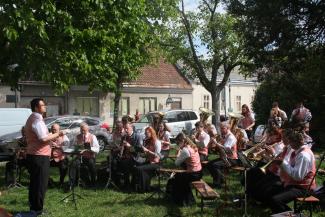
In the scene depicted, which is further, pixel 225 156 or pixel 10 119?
pixel 10 119

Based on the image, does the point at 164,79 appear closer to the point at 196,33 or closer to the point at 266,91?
the point at 196,33

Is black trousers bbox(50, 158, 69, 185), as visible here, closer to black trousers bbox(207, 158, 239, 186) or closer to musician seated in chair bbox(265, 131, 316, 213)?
black trousers bbox(207, 158, 239, 186)

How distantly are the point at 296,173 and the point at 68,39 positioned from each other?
6.73 metres

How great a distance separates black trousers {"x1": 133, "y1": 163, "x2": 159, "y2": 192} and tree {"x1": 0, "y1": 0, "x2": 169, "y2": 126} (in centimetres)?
304

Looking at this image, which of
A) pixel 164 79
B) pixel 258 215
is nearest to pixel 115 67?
pixel 258 215

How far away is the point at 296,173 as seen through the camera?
23.4 feet

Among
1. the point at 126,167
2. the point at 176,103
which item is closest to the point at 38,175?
the point at 126,167

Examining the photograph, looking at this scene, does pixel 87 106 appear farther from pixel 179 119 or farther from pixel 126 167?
pixel 126 167

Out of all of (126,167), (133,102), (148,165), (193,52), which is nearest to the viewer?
(148,165)

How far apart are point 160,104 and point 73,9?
26576mm

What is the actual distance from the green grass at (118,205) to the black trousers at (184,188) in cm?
18

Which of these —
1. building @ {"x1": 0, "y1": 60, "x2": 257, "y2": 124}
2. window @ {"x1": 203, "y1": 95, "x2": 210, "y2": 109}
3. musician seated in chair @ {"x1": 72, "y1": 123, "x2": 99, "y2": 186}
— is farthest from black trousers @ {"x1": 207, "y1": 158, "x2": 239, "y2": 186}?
window @ {"x1": 203, "y1": 95, "x2": 210, "y2": 109}

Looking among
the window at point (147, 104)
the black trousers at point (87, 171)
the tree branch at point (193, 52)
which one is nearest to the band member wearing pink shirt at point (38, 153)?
the black trousers at point (87, 171)

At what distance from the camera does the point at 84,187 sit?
36.8 ft
